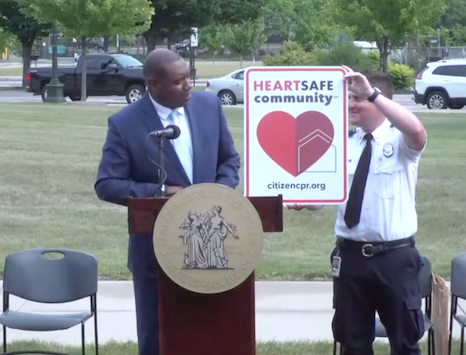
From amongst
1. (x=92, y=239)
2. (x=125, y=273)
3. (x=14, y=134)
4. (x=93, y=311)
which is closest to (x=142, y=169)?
(x=93, y=311)

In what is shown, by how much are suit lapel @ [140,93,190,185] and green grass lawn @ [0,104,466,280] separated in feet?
13.1

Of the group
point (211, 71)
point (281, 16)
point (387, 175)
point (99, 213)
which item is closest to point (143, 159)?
point (387, 175)

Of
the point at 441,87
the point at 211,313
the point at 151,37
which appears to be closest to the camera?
the point at 211,313

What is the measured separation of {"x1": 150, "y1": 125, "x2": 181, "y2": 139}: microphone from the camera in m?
4.49

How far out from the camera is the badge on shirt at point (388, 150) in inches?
184

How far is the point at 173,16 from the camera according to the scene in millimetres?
46000

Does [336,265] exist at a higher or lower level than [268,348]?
higher

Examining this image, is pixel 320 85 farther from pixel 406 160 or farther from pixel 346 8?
pixel 346 8

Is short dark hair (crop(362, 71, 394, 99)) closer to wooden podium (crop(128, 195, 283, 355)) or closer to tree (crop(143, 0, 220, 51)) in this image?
wooden podium (crop(128, 195, 283, 355))

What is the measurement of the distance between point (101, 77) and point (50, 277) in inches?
979

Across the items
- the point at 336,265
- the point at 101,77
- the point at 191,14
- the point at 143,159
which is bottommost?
the point at 101,77

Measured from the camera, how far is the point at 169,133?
4512mm

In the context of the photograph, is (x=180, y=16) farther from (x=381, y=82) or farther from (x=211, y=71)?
(x=381, y=82)

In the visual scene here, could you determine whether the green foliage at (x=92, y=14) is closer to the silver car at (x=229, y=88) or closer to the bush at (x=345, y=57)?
the silver car at (x=229, y=88)
